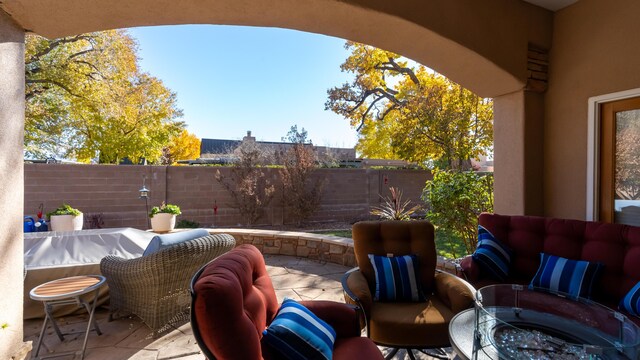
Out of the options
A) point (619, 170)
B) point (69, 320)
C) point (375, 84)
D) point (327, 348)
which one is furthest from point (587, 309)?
point (375, 84)

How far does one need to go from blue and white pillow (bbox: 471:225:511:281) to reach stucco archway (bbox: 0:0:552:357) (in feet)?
2.64

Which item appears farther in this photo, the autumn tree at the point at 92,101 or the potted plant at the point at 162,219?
the autumn tree at the point at 92,101

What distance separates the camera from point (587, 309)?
6.16 feet

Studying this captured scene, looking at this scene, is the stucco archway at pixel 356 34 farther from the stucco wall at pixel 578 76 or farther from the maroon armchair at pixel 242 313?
the maroon armchair at pixel 242 313

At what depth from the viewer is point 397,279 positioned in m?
2.56

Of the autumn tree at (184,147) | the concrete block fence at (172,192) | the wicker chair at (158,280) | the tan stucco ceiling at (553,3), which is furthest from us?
the autumn tree at (184,147)

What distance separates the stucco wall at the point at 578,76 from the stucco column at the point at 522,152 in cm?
10

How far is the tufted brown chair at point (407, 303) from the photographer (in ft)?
6.95

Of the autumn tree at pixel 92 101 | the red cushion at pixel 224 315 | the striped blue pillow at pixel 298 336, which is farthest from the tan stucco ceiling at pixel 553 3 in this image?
the autumn tree at pixel 92 101

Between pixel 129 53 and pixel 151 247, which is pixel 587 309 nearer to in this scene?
pixel 151 247

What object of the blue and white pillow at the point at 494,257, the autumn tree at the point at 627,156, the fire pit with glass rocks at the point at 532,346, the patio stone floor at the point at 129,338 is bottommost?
the patio stone floor at the point at 129,338

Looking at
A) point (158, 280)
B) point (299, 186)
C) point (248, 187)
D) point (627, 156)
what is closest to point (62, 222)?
point (248, 187)

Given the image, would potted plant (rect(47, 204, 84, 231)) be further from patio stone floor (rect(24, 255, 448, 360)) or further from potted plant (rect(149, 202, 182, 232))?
patio stone floor (rect(24, 255, 448, 360))

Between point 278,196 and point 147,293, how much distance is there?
19.6 ft
